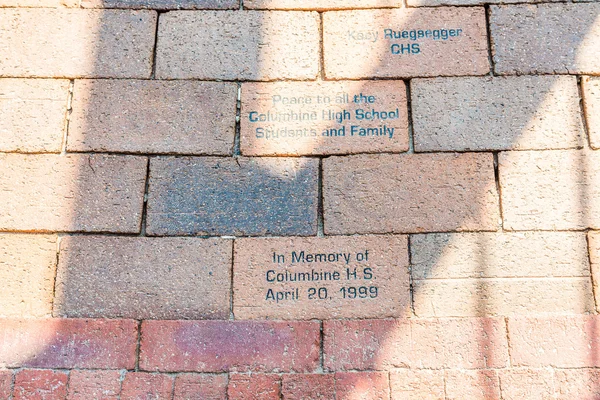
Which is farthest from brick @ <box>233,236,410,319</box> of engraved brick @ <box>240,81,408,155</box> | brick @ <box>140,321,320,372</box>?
engraved brick @ <box>240,81,408,155</box>

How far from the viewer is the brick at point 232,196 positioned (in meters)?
3.20

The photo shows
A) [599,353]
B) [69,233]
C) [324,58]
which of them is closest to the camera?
[599,353]

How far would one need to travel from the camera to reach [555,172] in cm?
322

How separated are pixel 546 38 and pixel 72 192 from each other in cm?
328

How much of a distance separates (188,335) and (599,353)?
244 cm

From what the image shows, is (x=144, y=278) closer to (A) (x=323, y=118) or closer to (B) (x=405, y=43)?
(A) (x=323, y=118)

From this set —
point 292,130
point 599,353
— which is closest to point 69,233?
point 292,130

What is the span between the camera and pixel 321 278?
3.13 meters

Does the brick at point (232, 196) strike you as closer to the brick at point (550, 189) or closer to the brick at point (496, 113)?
the brick at point (496, 113)

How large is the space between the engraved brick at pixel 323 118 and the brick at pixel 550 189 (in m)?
0.73

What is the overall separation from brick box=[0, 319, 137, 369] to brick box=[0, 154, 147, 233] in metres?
0.58

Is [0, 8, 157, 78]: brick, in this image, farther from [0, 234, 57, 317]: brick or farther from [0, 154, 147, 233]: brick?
[0, 234, 57, 317]: brick

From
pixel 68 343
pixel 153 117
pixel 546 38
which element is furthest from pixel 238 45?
pixel 68 343

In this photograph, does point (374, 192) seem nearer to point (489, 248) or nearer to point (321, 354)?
point (489, 248)
